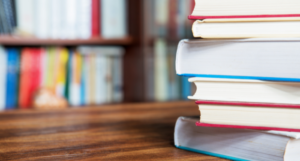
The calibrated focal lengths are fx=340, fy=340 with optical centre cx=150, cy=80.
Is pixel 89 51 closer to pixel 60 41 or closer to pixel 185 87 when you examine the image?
pixel 60 41

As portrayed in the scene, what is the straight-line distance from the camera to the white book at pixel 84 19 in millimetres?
1653

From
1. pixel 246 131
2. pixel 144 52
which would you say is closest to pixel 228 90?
pixel 246 131

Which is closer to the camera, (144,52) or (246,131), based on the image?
(246,131)

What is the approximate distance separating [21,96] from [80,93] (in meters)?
0.28

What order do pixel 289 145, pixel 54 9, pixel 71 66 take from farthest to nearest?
pixel 71 66 → pixel 54 9 → pixel 289 145

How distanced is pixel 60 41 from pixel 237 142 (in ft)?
4.41

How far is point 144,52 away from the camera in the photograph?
174 cm

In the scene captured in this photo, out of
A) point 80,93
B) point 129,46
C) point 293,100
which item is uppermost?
point 129,46

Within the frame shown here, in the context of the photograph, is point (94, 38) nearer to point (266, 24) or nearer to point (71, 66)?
point (71, 66)

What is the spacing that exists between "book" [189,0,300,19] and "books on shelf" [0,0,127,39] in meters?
1.27

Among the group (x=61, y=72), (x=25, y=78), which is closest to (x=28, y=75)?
(x=25, y=78)

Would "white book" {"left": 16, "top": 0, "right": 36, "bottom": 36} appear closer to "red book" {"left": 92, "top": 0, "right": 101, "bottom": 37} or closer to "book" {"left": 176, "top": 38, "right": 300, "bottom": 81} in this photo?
"red book" {"left": 92, "top": 0, "right": 101, "bottom": 37}

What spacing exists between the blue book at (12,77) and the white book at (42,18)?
156mm

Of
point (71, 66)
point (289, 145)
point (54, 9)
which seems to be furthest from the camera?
point (71, 66)
